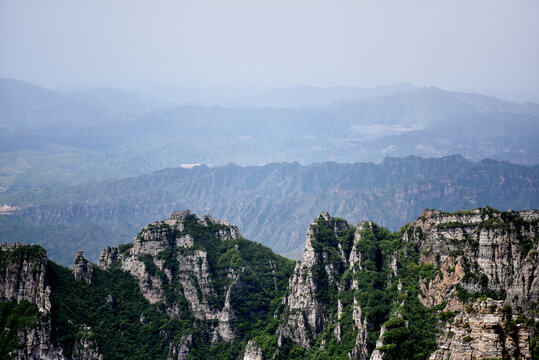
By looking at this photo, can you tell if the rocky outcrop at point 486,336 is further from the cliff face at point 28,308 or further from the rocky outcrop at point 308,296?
the cliff face at point 28,308

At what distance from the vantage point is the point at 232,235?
106 metres

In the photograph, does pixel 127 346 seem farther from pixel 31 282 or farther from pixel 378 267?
pixel 378 267

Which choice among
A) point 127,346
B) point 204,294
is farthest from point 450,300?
point 127,346

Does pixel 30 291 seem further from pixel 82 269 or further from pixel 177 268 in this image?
pixel 177 268

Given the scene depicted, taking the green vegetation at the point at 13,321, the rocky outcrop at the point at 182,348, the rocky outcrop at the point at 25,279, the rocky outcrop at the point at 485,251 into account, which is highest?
the rocky outcrop at the point at 485,251

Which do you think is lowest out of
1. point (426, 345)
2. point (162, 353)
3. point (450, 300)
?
point (162, 353)

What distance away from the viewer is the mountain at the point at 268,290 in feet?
228

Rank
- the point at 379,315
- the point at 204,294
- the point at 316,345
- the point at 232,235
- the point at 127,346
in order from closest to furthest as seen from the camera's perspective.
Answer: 1. the point at 379,315
2. the point at 316,345
3. the point at 127,346
4. the point at 204,294
5. the point at 232,235

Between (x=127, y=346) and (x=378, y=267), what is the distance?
135ft

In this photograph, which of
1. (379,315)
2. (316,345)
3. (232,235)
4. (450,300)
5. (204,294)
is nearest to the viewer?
(450,300)

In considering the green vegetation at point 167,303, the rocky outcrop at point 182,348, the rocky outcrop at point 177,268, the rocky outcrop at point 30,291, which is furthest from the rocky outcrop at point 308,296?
the rocky outcrop at point 30,291

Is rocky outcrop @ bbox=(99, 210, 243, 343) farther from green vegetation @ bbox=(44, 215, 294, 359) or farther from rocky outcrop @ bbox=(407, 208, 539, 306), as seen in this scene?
rocky outcrop @ bbox=(407, 208, 539, 306)

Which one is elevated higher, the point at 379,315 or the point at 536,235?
the point at 536,235

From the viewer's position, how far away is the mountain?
69500 millimetres
